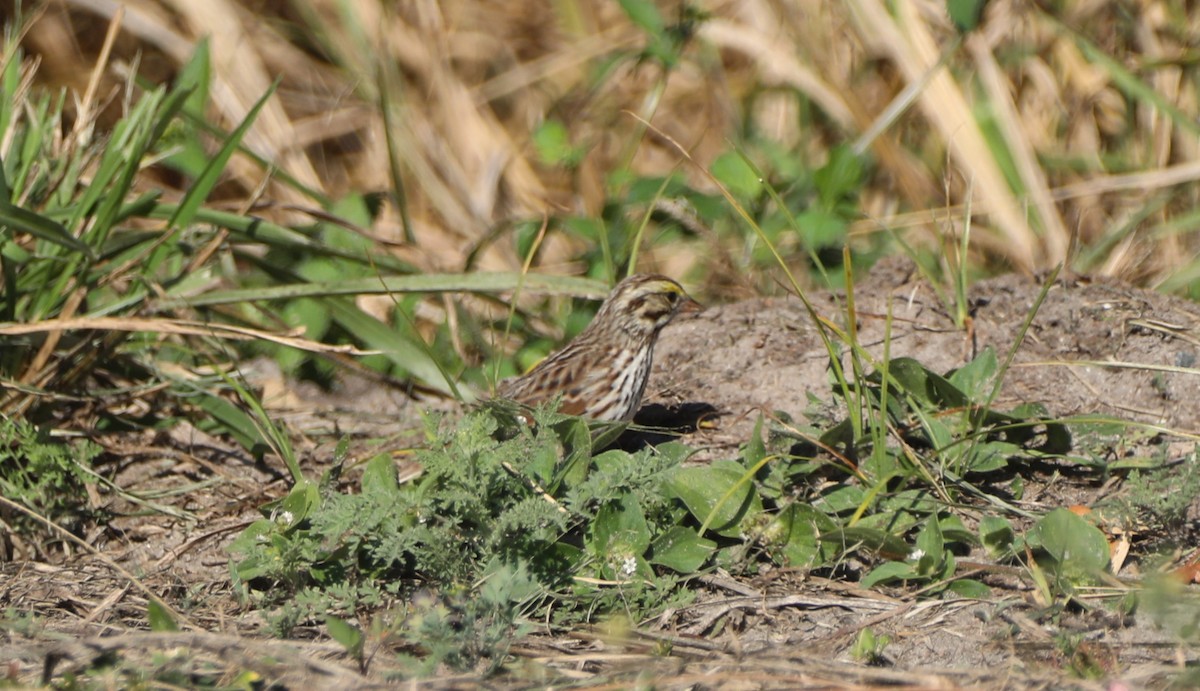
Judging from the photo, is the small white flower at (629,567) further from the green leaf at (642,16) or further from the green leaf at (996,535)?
the green leaf at (642,16)

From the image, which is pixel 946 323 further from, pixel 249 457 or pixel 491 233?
pixel 249 457

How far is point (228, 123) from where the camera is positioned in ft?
25.4

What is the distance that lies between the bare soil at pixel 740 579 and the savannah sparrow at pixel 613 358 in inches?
7.2

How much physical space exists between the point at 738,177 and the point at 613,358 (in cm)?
151

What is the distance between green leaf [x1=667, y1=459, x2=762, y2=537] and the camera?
3.87 m

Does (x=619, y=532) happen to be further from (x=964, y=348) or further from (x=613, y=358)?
(x=964, y=348)

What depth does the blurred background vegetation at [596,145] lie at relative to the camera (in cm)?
562

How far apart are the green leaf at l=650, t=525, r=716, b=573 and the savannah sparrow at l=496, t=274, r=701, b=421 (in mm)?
1148

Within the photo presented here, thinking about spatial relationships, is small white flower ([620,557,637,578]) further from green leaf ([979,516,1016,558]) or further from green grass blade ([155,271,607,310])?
green grass blade ([155,271,607,310])

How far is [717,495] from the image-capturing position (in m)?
3.90

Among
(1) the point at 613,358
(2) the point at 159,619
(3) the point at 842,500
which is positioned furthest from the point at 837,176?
(2) the point at 159,619

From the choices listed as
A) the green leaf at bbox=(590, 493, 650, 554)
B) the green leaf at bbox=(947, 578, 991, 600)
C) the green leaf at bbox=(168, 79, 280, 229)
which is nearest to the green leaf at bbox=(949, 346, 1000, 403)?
the green leaf at bbox=(947, 578, 991, 600)

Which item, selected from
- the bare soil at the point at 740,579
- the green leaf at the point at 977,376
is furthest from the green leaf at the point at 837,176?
the green leaf at the point at 977,376

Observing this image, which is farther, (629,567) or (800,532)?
(800,532)
